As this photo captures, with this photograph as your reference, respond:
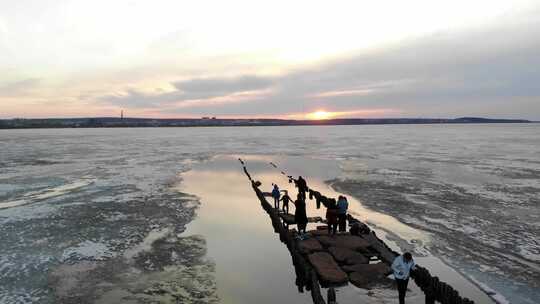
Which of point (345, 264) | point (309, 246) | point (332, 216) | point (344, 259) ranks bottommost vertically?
point (345, 264)


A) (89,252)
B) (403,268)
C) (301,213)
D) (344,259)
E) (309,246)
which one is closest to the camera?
(403,268)

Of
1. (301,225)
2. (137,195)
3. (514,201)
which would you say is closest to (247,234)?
(301,225)

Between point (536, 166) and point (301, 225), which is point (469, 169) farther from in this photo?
point (301, 225)

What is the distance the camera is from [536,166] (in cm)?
4522

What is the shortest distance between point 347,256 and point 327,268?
1.28 metres

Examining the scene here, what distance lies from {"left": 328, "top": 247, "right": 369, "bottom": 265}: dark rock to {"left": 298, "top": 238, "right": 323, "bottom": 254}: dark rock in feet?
1.60

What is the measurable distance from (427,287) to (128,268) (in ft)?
32.4

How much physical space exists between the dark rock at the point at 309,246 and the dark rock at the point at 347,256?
1.60 feet

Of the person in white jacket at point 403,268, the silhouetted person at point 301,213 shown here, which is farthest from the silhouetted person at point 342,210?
the person in white jacket at point 403,268

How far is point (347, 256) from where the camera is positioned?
14852mm

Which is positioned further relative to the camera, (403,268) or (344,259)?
(344,259)

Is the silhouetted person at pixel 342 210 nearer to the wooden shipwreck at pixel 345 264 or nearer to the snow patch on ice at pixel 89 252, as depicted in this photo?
the wooden shipwreck at pixel 345 264

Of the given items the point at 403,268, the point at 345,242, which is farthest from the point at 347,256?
the point at 403,268

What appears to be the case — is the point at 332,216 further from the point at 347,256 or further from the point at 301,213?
the point at 347,256
